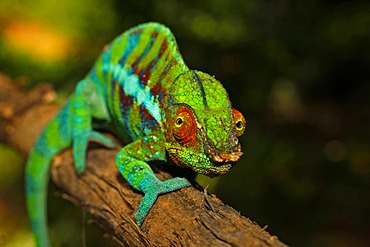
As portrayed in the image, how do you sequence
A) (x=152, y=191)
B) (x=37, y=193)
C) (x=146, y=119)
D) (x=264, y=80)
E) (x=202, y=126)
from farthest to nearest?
(x=264, y=80) → (x=37, y=193) → (x=146, y=119) → (x=152, y=191) → (x=202, y=126)

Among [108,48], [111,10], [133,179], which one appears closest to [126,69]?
[108,48]

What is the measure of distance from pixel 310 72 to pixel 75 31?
2321 millimetres

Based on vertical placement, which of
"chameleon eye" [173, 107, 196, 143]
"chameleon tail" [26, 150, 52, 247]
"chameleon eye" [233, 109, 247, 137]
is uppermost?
"chameleon eye" [233, 109, 247, 137]

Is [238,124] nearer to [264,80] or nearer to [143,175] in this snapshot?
[143,175]

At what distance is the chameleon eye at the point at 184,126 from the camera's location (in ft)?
5.37

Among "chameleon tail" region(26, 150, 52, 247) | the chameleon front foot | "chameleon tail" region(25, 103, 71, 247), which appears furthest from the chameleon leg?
"chameleon tail" region(26, 150, 52, 247)

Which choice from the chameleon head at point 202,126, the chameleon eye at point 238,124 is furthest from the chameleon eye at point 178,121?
the chameleon eye at point 238,124

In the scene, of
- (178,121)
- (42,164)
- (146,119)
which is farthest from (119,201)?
(42,164)

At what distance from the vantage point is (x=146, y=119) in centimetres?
202

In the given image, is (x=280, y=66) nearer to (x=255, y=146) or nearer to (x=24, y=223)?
(x=255, y=146)

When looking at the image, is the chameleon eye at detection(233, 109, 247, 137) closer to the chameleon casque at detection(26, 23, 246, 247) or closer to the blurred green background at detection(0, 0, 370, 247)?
the chameleon casque at detection(26, 23, 246, 247)

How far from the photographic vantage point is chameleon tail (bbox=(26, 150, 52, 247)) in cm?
278

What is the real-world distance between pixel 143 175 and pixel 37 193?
4.24 ft

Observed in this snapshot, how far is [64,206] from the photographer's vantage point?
373 centimetres
